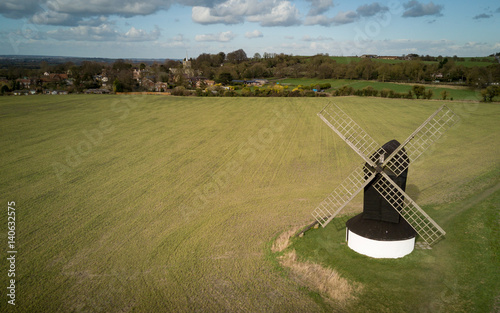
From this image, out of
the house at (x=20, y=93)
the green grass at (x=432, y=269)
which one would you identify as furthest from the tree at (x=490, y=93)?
the house at (x=20, y=93)

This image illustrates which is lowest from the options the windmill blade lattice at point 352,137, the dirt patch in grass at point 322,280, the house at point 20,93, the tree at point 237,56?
the dirt patch in grass at point 322,280

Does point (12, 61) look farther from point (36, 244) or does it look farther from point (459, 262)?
point (459, 262)

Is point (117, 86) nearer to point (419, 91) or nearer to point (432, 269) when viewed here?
point (419, 91)

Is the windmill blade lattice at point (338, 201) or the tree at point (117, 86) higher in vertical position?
the tree at point (117, 86)

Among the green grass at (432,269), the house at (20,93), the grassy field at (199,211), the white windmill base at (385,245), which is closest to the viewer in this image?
the green grass at (432,269)

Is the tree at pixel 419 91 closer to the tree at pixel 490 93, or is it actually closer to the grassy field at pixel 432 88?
the grassy field at pixel 432 88

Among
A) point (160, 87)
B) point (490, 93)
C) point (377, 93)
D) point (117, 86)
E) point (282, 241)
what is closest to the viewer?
point (282, 241)

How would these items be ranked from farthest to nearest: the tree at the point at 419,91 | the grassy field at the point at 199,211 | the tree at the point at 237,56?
the tree at the point at 237,56 → the tree at the point at 419,91 → the grassy field at the point at 199,211

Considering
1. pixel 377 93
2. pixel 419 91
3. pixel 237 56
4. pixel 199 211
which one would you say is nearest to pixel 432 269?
pixel 199 211

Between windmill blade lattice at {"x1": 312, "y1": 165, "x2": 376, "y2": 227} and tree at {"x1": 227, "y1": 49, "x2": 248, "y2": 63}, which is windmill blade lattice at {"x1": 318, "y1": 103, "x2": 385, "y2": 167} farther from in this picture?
tree at {"x1": 227, "y1": 49, "x2": 248, "y2": 63}
